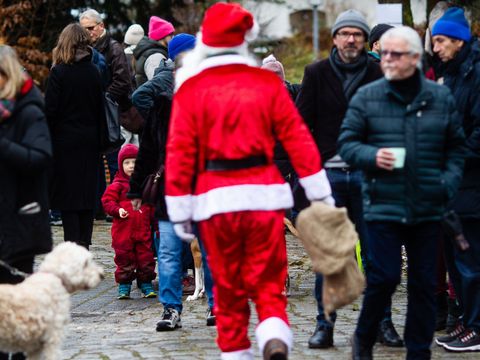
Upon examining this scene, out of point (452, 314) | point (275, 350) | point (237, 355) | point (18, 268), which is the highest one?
point (18, 268)

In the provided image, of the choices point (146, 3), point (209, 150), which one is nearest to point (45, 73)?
point (146, 3)

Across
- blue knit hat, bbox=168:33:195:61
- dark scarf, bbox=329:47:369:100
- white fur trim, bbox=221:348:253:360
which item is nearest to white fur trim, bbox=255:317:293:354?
white fur trim, bbox=221:348:253:360

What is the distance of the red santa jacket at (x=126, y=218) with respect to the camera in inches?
451

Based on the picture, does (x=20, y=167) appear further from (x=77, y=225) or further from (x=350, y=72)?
(x=77, y=225)

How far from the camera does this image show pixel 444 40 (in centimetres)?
859

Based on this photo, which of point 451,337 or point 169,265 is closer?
point 451,337

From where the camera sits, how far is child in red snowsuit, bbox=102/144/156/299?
448 inches

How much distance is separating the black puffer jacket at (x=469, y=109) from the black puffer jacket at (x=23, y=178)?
284cm

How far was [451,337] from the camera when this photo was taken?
28.7 feet

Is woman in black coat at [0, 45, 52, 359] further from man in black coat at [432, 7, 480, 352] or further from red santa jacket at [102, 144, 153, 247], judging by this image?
red santa jacket at [102, 144, 153, 247]

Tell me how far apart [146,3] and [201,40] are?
16.7m

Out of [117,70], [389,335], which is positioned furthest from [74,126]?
[389,335]

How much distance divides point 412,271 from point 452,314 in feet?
5.92

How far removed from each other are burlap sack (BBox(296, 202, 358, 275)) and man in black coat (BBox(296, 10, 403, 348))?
1425 mm
